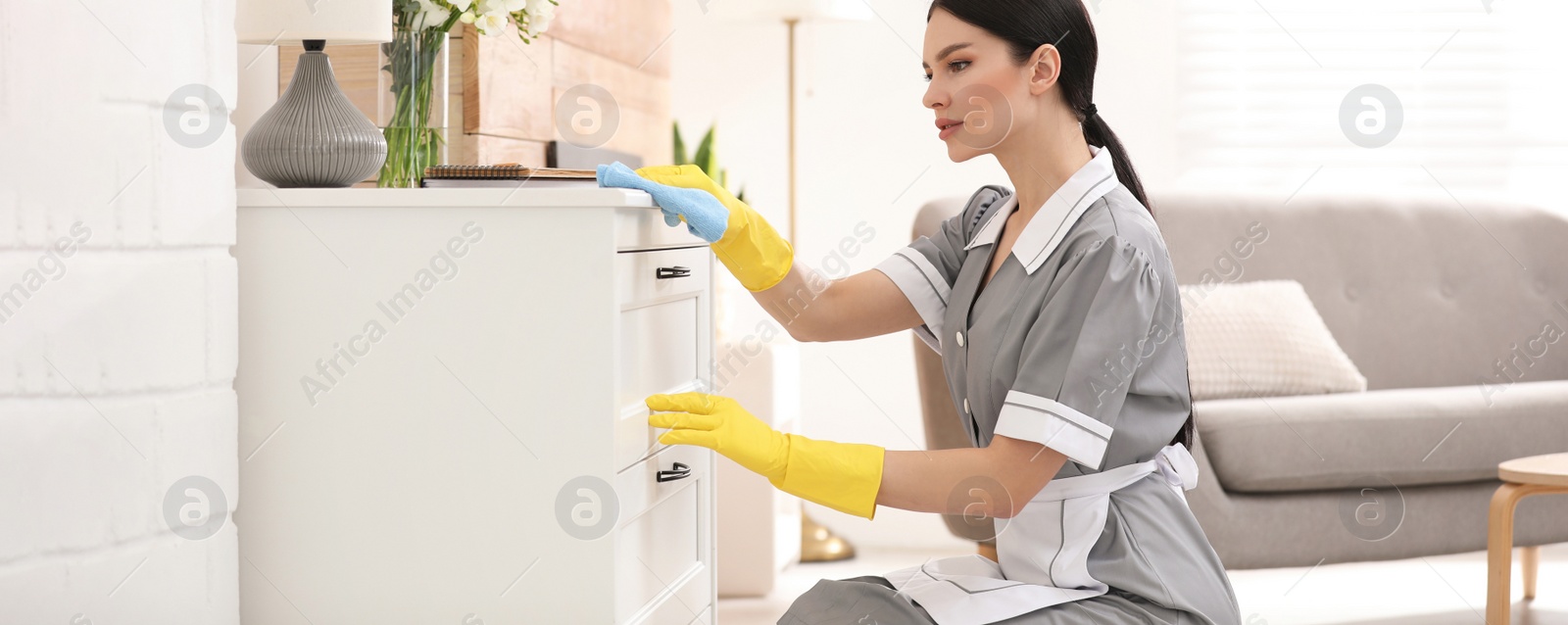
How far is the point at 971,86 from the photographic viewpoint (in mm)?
1324

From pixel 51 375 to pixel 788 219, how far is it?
7.77 ft

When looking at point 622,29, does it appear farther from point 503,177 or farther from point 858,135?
point 503,177

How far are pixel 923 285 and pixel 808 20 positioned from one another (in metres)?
1.72

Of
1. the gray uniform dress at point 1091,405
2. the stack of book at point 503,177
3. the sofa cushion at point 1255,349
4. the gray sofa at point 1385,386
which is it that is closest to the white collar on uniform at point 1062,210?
the gray uniform dress at point 1091,405

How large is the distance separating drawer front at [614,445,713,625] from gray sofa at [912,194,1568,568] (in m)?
0.94

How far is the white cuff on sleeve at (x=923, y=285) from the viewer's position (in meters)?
1.53

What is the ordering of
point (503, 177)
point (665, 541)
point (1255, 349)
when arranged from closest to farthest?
point (503, 177)
point (665, 541)
point (1255, 349)

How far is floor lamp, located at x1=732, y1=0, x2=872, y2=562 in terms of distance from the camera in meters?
3.04

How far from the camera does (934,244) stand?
1562 mm

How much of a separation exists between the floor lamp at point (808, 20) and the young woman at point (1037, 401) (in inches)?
67.8

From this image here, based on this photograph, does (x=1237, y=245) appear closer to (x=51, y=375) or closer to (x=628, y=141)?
(x=628, y=141)

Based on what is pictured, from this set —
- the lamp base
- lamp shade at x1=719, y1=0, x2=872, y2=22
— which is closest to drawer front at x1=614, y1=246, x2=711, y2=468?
the lamp base

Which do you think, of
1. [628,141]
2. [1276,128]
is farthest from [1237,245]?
[628,141]

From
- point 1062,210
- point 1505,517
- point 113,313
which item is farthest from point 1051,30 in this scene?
point 1505,517
